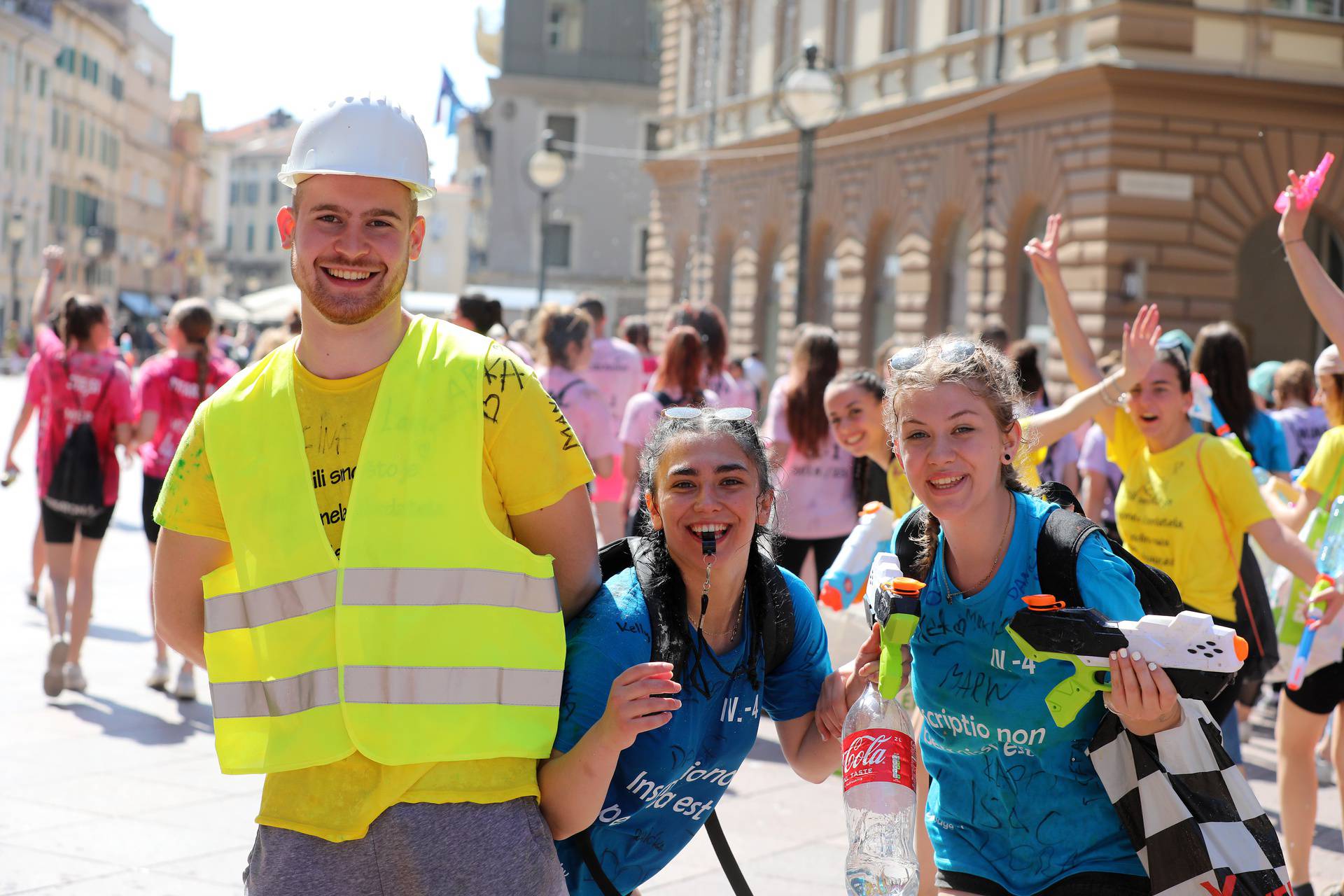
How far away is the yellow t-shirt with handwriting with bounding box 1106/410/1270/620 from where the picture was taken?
5324mm

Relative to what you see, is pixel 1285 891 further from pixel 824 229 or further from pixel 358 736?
pixel 824 229

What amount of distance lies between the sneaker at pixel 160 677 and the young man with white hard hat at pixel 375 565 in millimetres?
5938

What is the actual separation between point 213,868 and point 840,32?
25.5 metres

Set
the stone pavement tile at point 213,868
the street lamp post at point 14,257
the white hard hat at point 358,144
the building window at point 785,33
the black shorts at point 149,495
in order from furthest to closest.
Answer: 1. the street lamp post at point 14,257
2. the building window at point 785,33
3. the black shorts at point 149,495
4. the stone pavement tile at point 213,868
5. the white hard hat at point 358,144

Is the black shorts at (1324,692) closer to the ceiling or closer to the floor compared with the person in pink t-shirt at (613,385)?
closer to the floor

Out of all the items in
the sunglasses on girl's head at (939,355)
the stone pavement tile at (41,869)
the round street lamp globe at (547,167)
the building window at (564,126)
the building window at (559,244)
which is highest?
the building window at (564,126)

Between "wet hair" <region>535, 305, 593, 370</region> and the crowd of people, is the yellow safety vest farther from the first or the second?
"wet hair" <region>535, 305, 593, 370</region>

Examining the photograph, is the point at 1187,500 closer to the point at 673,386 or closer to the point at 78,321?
the point at 673,386

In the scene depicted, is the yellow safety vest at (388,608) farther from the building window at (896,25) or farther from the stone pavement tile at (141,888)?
the building window at (896,25)

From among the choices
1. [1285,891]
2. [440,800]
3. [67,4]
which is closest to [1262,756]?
[1285,891]

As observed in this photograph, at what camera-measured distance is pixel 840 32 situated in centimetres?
2906

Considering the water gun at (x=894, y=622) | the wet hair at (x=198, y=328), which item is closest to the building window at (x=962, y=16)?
the wet hair at (x=198, y=328)

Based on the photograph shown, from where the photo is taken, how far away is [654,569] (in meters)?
3.10

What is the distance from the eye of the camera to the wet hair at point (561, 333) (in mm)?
9125
